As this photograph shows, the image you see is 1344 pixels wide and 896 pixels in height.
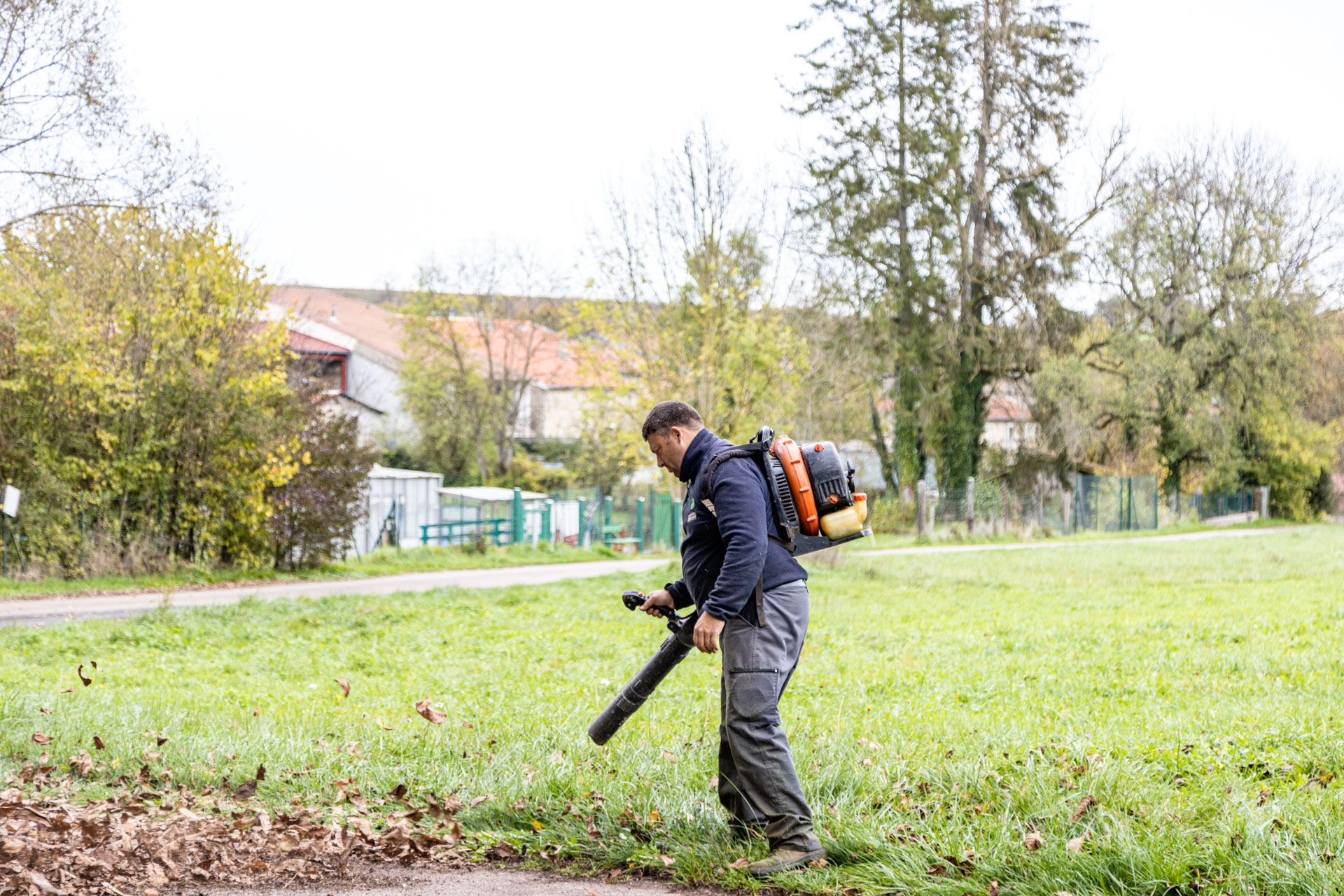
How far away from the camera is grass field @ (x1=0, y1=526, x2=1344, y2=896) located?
423cm

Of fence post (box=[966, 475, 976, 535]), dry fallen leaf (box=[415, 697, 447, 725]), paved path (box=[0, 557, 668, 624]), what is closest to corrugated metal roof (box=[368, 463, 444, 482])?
paved path (box=[0, 557, 668, 624])

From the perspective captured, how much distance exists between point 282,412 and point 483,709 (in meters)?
13.6

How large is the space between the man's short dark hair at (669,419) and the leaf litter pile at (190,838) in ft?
6.17

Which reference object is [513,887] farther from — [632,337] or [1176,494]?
[1176,494]

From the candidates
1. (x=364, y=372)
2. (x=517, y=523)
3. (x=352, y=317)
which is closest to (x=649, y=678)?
(x=517, y=523)

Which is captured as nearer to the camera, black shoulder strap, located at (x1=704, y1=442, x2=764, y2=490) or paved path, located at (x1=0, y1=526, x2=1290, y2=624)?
black shoulder strap, located at (x1=704, y1=442, x2=764, y2=490)

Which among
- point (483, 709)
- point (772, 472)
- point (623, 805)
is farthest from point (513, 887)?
point (483, 709)

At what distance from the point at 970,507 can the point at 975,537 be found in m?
1.42

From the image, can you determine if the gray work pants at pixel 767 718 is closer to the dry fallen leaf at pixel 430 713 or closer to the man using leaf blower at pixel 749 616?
the man using leaf blower at pixel 749 616

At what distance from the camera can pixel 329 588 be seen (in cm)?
1800

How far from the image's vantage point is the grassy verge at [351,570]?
1709cm

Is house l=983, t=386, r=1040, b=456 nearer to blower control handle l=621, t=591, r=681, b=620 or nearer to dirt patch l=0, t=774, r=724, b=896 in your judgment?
blower control handle l=621, t=591, r=681, b=620

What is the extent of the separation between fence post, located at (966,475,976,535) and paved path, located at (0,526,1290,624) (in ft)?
15.2

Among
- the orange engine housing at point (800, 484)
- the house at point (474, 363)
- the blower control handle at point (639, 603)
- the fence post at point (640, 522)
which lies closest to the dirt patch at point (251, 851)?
the blower control handle at point (639, 603)
